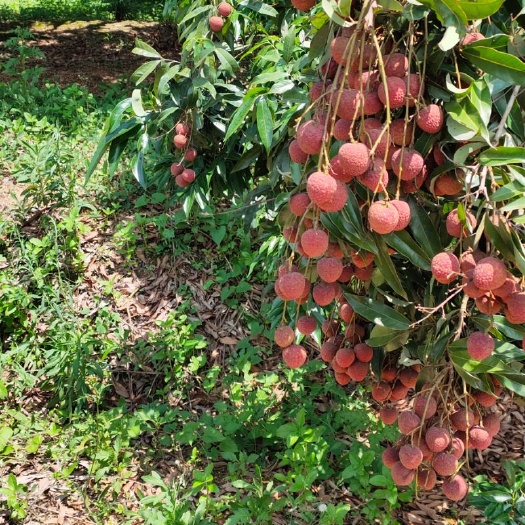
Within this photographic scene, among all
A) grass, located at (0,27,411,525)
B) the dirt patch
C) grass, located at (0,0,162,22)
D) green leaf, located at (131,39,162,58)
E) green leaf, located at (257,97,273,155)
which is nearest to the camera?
green leaf, located at (257,97,273,155)

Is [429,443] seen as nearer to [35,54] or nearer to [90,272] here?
[90,272]

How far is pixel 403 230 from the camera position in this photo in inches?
40.3

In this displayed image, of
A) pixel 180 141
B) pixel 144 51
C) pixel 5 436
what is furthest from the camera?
pixel 5 436

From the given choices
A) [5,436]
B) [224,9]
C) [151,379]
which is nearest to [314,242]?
[224,9]

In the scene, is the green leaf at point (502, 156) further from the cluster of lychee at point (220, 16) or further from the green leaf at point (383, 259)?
the cluster of lychee at point (220, 16)

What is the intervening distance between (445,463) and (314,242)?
0.53 metres

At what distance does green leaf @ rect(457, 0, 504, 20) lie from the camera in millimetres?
850

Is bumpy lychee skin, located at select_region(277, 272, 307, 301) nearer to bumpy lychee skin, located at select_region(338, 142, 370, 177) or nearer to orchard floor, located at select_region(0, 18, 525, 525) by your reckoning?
bumpy lychee skin, located at select_region(338, 142, 370, 177)

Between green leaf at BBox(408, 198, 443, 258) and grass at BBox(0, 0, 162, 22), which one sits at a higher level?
green leaf at BBox(408, 198, 443, 258)

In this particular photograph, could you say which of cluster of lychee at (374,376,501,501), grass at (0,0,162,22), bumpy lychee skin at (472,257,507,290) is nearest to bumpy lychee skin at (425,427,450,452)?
cluster of lychee at (374,376,501,501)

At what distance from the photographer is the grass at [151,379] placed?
2.33 m

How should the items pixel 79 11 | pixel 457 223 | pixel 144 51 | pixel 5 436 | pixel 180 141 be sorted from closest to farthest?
pixel 457 223
pixel 144 51
pixel 180 141
pixel 5 436
pixel 79 11

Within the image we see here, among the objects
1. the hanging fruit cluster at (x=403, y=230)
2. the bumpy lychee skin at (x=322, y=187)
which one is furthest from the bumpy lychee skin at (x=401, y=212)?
the bumpy lychee skin at (x=322, y=187)

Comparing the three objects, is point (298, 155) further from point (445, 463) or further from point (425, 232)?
point (445, 463)
